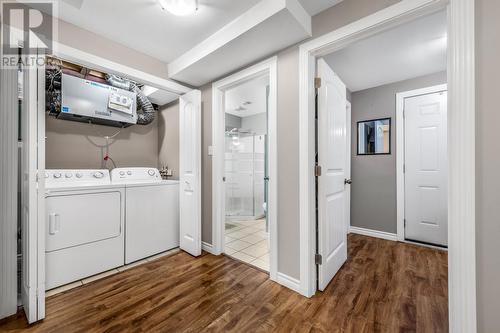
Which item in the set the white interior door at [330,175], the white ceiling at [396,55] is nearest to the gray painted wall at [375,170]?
the white ceiling at [396,55]

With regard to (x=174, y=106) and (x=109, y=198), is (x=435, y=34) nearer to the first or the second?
(x=174, y=106)

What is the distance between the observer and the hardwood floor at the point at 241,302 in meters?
1.38

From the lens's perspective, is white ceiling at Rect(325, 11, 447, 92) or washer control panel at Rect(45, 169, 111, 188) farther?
washer control panel at Rect(45, 169, 111, 188)

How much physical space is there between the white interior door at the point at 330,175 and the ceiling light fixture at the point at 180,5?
1136 millimetres

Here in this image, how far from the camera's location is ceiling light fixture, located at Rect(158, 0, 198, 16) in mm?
1458

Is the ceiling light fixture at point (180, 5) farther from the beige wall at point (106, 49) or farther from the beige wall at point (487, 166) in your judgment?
the beige wall at point (487, 166)

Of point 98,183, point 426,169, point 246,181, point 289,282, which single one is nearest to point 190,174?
point 98,183

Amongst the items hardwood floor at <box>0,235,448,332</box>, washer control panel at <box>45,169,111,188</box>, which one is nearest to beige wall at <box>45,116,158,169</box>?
washer control panel at <box>45,169,111,188</box>

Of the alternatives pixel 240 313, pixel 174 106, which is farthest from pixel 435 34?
pixel 174 106

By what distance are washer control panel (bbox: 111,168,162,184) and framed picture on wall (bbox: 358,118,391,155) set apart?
3.27 metres

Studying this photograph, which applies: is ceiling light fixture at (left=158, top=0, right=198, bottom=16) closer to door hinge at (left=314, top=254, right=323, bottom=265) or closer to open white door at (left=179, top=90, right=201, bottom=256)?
open white door at (left=179, top=90, right=201, bottom=256)

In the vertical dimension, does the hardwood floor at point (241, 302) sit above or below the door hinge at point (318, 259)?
below

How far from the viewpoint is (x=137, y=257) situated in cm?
232

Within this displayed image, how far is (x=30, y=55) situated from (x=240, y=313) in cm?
242
